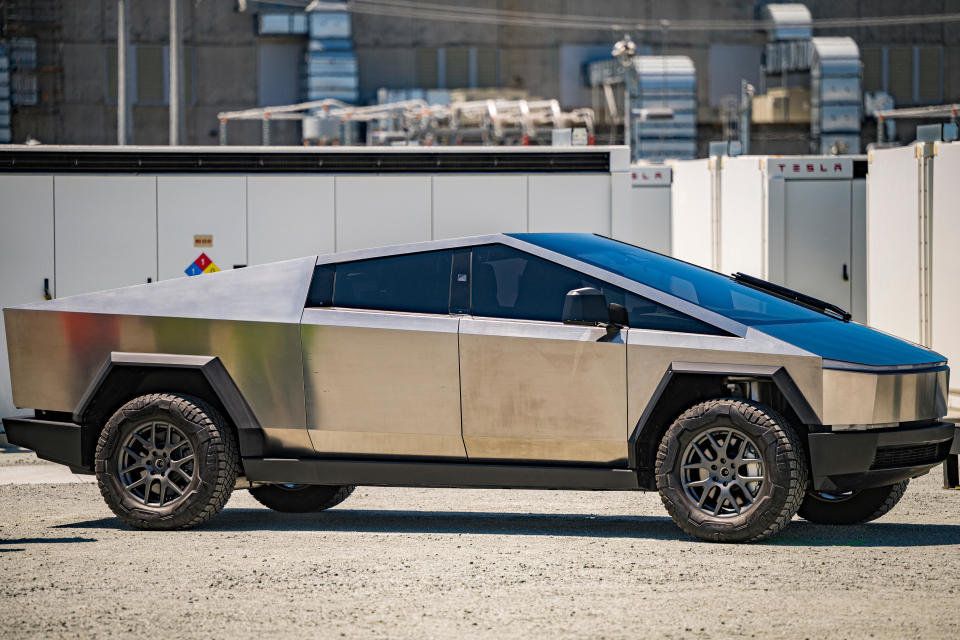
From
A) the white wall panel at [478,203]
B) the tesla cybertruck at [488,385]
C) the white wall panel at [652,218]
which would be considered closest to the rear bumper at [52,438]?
the tesla cybertruck at [488,385]

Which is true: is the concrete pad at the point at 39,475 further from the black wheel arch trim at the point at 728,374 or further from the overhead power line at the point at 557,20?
the overhead power line at the point at 557,20

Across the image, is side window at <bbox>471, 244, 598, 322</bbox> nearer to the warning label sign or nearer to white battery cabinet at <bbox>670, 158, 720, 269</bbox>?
the warning label sign

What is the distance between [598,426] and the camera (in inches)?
324

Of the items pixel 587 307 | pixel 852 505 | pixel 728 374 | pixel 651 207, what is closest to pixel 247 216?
pixel 651 207

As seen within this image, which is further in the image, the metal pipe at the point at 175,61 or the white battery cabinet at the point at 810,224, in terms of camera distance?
the metal pipe at the point at 175,61

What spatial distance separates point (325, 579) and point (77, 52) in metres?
45.1

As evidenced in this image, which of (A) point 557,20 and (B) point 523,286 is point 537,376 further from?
(A) point 557,20

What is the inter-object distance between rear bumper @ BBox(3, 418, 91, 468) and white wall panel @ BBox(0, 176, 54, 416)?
5982mm

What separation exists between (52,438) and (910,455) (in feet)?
15.1

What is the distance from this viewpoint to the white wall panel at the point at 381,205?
15227 millimetres

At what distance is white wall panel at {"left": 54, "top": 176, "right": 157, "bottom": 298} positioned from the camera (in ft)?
49.3

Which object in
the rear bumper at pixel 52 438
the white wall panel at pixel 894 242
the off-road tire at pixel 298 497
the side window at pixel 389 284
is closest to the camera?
the side window at pixel 389 284

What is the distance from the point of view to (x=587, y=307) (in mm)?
8141

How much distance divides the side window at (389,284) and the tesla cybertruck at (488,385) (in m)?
0.01
